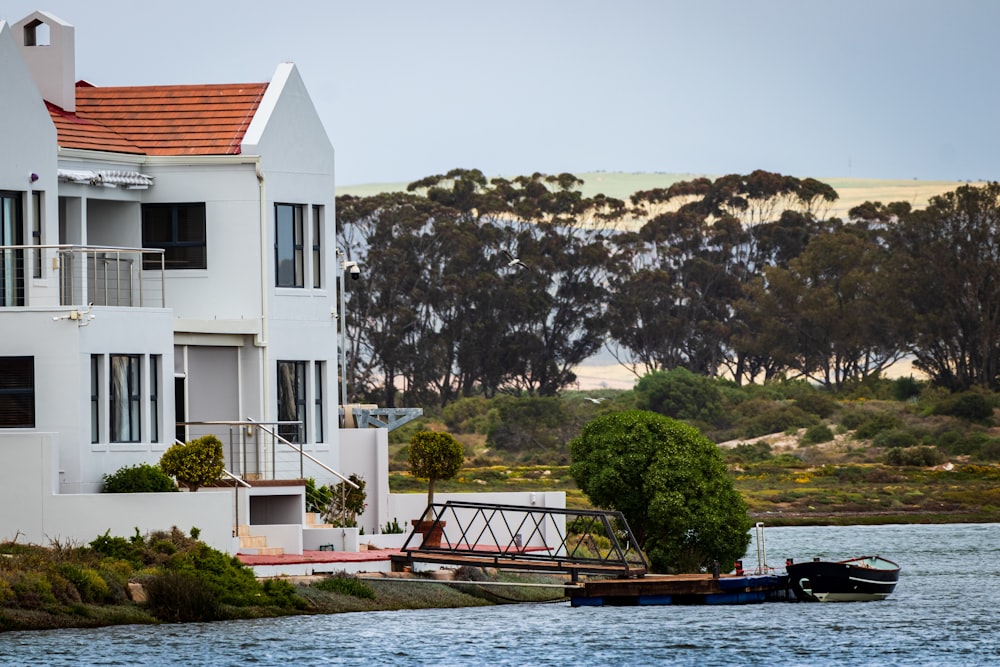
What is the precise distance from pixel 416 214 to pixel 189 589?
7697 cm

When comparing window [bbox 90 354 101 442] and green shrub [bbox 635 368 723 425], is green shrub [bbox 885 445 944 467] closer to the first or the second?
green shrub [bbox 635 368 723 425]

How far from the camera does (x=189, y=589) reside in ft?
125

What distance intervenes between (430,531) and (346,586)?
3.43 m

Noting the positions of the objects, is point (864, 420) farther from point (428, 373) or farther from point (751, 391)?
point (428, 373)

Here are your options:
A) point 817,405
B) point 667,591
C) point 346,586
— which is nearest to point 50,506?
point 346,586

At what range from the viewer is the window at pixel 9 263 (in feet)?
140

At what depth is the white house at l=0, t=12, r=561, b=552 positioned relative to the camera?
41156mm

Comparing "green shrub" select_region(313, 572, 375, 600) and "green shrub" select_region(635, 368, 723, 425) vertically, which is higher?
"green shrub" select_region(635, 368, 723, 425)

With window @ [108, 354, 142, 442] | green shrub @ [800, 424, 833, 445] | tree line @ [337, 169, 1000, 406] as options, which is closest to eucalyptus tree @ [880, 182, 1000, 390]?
tree line @ [337, 169, 1000, 406]

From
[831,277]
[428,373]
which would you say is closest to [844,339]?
[831,277]

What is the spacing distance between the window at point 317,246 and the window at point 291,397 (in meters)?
2.09

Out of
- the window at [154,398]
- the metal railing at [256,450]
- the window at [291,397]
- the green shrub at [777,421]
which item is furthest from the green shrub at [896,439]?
the window at [154,398]

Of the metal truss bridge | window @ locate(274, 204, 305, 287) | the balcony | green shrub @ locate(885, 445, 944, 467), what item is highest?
window @ locate(274, 204, 305, 287)

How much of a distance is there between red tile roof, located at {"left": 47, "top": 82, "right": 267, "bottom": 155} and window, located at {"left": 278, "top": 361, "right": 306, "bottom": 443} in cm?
536
